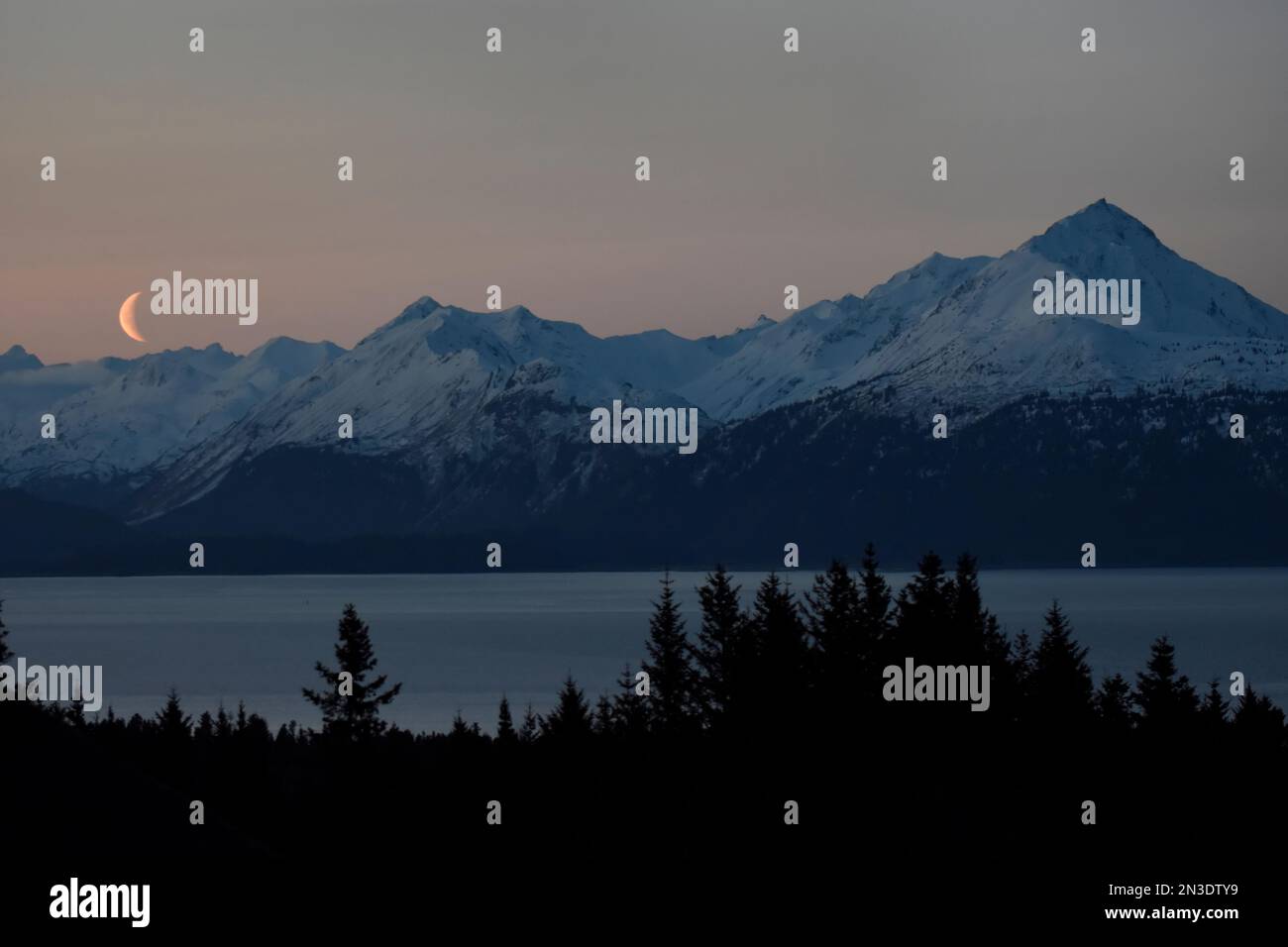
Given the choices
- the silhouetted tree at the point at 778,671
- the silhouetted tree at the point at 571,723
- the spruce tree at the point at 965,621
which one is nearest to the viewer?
the silhouetted tree at the point at 778,671

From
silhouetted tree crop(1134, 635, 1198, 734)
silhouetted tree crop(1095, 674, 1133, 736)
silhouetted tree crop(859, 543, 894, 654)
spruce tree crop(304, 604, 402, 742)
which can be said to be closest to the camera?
spruce tree crop(304, 604, 402, 742)

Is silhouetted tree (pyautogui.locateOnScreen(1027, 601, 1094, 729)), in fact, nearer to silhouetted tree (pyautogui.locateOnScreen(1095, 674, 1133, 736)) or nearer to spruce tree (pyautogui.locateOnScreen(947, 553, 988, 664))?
silhouetted tree (pyautogui.locateOnScreen(1095, 674, 1133, 736))

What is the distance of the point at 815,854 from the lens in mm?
53781

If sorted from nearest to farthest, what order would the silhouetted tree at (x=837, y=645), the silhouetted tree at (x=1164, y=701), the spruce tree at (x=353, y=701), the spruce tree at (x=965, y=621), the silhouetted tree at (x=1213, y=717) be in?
the silhouetted tree at (x=837, y=645)
the spruce tree at (x=353, y=701)
the spruce tree at (x=965, y=621)
the silhouetted tree at (x=1164, y=701)
the silhouetted tree at (x=1213, y=717)

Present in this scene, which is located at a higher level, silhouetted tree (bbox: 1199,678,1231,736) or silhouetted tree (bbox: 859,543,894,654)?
silhouetted tree (bbox: 859,543,894,654)

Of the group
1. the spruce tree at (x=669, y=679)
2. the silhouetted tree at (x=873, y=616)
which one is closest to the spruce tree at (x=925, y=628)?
the silhouetted tree at (x=873, y=616)

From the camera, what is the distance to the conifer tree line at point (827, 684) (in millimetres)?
61406

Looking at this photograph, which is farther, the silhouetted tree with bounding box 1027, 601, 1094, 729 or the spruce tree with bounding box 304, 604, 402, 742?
the silhouetted tree with bounding box 1027, 601, 1094, 729

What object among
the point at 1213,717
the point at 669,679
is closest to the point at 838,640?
the point at 669,679

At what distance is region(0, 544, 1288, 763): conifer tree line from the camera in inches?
2418

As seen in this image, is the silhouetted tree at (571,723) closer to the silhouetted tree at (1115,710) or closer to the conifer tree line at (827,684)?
the conifer tree line at (827,684)

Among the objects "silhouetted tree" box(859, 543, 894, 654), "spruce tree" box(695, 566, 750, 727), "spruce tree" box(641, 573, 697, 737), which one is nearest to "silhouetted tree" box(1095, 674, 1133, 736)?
"silhouetted tree" box(859, 543, 894, 654)
